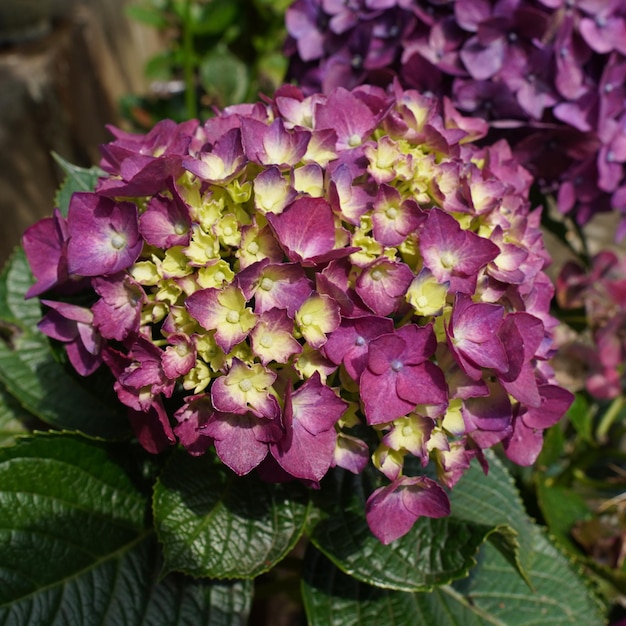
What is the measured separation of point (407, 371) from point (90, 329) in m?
0.32

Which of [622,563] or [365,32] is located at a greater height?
[365,32]

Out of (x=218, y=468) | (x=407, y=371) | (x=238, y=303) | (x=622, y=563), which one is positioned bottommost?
(x=622, y=563)

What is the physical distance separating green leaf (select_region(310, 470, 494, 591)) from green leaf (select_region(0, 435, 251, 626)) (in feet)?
0.51

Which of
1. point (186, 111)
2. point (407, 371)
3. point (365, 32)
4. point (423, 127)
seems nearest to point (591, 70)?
point (365, 32)

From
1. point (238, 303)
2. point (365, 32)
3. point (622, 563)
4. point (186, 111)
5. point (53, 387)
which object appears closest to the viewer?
point (238, 303)

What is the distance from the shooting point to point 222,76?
2.03 meters

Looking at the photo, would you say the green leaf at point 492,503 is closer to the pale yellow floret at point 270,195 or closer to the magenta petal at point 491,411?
the magenta petal at point 491,411

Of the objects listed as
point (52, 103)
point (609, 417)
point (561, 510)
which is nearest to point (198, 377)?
point (561, 510)

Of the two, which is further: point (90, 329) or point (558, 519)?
point (558, 519)

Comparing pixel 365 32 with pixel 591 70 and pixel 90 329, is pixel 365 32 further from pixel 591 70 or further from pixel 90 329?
pixel 90 329

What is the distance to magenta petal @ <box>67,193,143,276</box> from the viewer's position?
2.22 feet

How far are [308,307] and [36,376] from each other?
53 centimetres

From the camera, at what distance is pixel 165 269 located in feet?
2.17

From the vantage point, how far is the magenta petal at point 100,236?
0.68m
